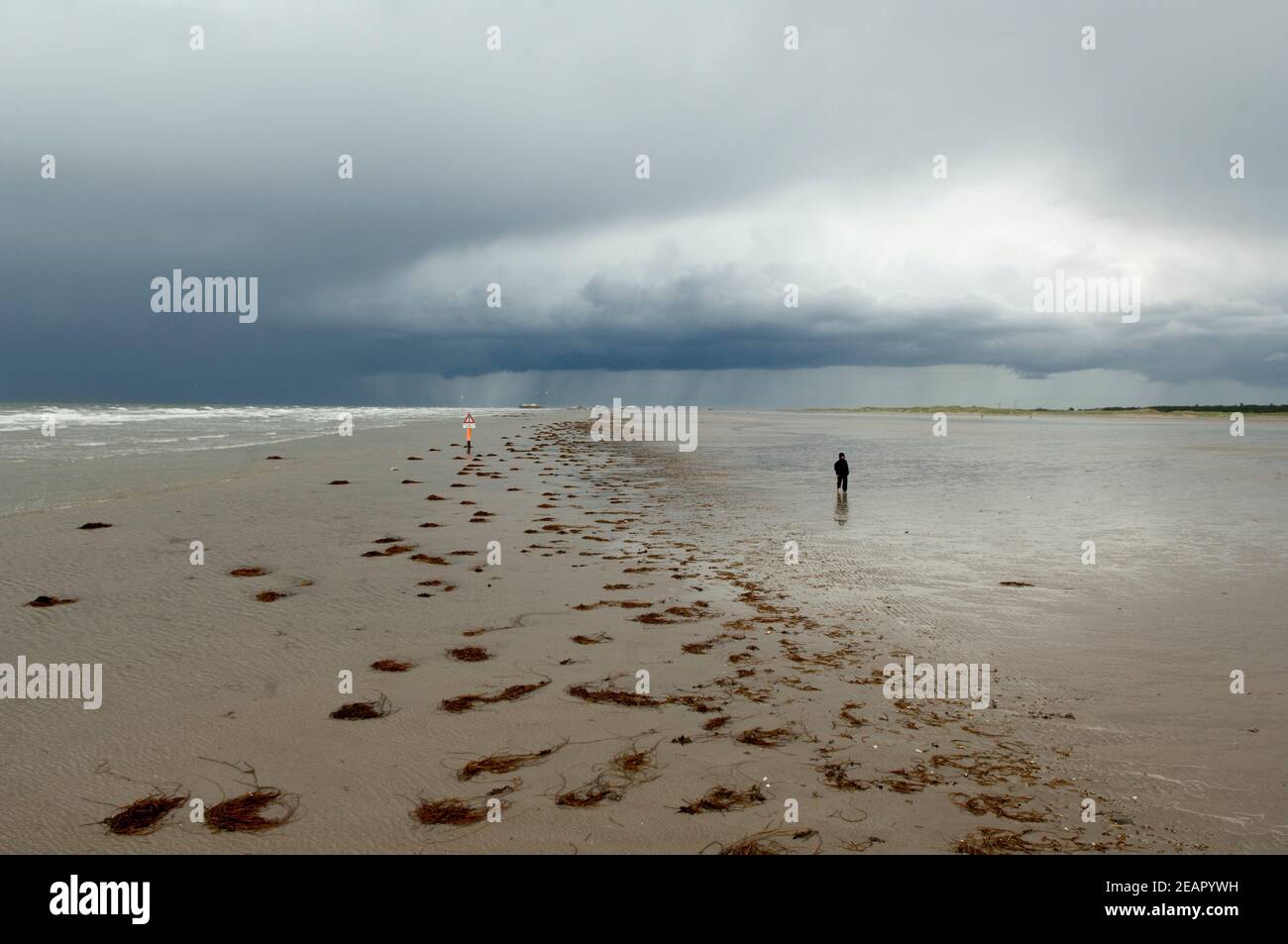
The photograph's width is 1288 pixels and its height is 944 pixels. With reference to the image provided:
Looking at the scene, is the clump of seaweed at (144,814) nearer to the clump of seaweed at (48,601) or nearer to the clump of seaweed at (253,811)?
the clump of seaweed at (253,811)

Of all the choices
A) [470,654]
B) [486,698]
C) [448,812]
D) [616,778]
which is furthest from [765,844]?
[470,654]

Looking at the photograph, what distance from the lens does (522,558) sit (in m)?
13.2

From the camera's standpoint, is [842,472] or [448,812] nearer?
[448,812]

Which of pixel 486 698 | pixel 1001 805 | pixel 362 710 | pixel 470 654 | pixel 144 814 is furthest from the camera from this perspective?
pixel 470 654

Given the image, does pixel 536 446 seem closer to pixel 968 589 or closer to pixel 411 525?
pixel 411 525

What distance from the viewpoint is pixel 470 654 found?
8.11 m

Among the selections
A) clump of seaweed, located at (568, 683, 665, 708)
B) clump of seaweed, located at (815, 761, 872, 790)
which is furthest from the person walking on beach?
clump of seaweed, located at (815, 761, 872, 790)

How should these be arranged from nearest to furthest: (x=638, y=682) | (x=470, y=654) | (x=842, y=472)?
(x=638, y=682)
(x=470, y=654)
(x=842, y=472)

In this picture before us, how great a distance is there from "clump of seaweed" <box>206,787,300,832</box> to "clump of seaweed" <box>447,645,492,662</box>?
296 centimetres

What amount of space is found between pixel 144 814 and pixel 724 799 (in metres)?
4.01

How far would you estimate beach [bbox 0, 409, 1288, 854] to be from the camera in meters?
4.80

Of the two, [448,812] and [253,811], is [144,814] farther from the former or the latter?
[448,812]

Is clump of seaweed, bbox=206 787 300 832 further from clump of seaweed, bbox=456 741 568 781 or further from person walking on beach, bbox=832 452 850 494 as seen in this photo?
person walking on beach, bbox=832 452 850 494

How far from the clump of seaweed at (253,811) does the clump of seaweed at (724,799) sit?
276 centimetres
